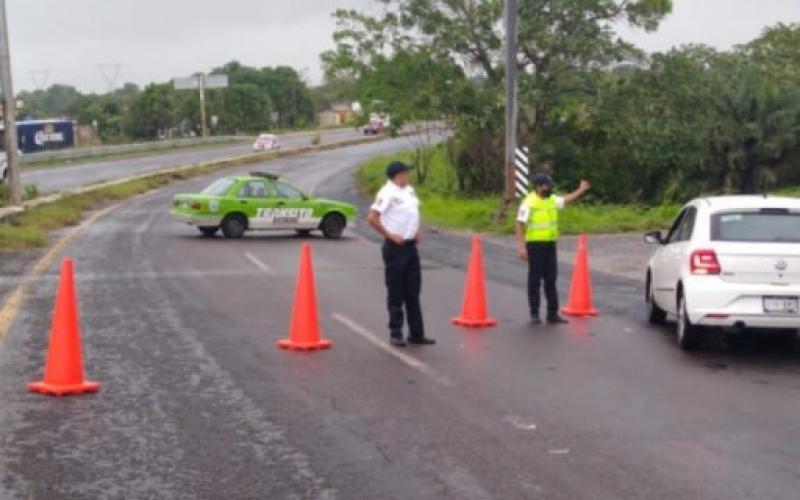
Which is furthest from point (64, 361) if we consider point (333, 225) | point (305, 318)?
point (333, 225)

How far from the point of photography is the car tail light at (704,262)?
38.3 ft

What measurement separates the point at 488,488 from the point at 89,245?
21.2 meters

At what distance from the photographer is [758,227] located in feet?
39.2

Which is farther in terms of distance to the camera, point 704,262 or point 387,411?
point 704,262

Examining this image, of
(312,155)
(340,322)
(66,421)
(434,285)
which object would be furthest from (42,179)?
(66,421)

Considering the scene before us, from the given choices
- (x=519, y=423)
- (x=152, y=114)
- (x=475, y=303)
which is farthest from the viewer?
(x=152, y=114)

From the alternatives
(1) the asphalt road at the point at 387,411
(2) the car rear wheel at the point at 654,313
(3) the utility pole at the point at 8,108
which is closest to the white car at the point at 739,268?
(1) the asphalt road at the point at 387,411

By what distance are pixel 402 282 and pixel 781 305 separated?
3.47 meters

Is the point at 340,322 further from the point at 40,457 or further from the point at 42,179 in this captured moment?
the point at 42,179

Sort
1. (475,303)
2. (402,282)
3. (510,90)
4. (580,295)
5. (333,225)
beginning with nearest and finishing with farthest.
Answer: (402,282) < (475,303) < (580,295) < (333,225) < (510,90)

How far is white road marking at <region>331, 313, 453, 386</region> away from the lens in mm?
10320

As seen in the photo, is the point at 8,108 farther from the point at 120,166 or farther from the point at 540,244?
the point at 120,166

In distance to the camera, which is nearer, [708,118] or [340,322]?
[340,322]

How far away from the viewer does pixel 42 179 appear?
58.8 meters
